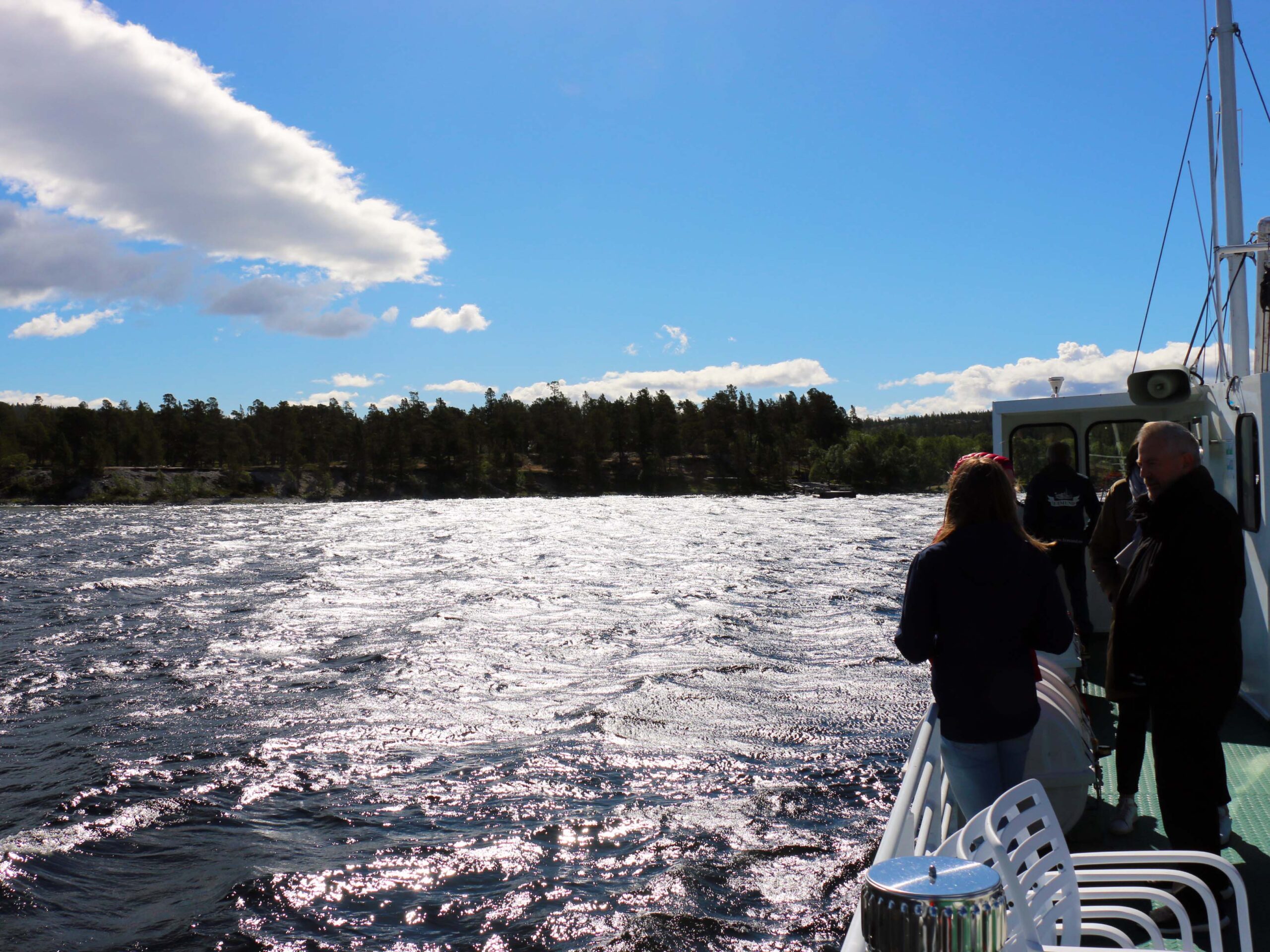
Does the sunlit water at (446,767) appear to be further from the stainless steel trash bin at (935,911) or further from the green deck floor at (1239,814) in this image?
the stainless steel trash bin at (935,911)

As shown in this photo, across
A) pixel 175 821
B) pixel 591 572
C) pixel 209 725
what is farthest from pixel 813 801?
pixel 591 572

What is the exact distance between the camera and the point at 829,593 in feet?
88.3

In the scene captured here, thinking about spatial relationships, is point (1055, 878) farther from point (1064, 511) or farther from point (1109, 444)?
point (1109, 444)

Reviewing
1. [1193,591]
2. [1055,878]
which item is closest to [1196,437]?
[1193,591]

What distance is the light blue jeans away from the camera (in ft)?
12.3

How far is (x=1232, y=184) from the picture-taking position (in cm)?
943

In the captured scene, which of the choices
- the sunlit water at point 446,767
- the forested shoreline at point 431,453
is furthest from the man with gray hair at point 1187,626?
the forested shoreline at point 431,453

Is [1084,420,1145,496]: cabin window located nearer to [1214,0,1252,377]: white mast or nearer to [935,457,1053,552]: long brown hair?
[1214,0,1252,377]: white mast

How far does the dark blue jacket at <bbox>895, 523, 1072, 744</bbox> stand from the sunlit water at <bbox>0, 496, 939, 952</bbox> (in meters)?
3.83

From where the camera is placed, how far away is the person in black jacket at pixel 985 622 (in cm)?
358

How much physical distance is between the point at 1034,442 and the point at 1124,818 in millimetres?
6005

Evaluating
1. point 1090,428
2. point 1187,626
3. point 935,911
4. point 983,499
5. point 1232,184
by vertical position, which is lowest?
point 935,911

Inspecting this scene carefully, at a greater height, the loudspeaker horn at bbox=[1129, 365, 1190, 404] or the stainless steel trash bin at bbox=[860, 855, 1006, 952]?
the loudspeaker horn at bbox=[1129, 365, 1190, 404]

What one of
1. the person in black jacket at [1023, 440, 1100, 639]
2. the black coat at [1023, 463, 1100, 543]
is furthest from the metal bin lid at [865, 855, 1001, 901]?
the black coat at [1023, 463, 1100, 543]
